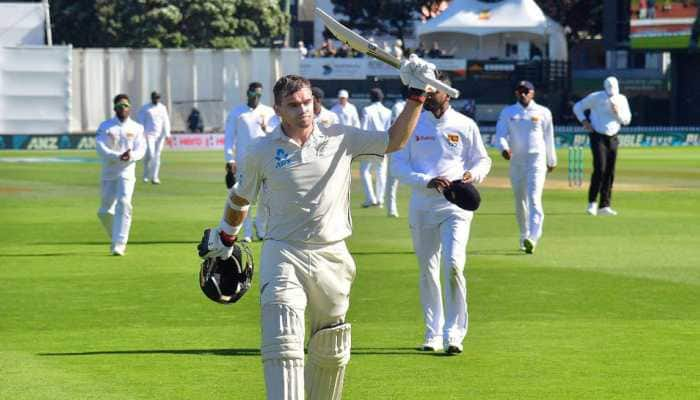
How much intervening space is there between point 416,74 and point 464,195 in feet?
8.49

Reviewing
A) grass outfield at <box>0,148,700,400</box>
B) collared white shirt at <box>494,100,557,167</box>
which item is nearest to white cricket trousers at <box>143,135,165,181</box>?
grass outfield at <box>0,148,700,400</box>

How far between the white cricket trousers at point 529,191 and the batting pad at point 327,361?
11.5 m

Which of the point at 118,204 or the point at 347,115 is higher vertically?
the point at 118,204

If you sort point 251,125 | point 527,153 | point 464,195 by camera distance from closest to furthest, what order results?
point 464,195, point 527,153, point 251,125

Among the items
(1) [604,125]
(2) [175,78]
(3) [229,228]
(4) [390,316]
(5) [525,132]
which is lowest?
(2) [175,78]

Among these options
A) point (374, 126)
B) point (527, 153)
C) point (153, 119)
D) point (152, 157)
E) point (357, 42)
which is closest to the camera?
point (357, 42)

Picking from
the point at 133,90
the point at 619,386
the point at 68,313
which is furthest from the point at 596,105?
the point at 133,90

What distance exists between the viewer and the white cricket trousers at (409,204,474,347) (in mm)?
12008

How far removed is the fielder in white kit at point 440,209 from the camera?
12031mm

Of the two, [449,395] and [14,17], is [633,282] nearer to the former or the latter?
[449,395]

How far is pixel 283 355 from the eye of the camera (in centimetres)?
830

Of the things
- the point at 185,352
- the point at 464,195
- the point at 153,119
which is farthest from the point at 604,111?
the point at 464,195

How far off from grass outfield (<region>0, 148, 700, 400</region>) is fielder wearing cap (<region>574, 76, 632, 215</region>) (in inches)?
25.8

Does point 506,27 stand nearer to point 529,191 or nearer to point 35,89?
point 35,89
